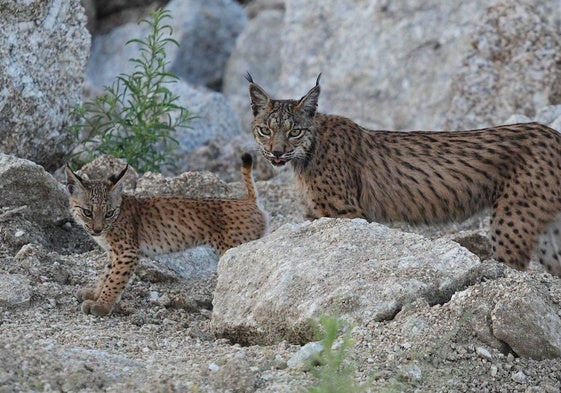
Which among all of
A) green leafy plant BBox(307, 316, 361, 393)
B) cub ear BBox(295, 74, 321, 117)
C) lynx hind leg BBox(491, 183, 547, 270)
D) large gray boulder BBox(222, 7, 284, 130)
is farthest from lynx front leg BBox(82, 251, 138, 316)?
large gray boulder BBox(222, 7, 284, 130)

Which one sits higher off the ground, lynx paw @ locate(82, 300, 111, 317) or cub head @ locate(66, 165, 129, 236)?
cub head @ locate(66, 165, 129, 236)

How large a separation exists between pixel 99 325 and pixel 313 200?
7.57 ft

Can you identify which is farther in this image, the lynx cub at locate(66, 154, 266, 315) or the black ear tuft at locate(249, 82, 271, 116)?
the black ear tuft at locate(249, 82, 271, 116)

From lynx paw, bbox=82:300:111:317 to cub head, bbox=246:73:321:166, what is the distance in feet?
6.48

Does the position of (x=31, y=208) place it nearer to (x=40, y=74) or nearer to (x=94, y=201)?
(x=94, y=201)

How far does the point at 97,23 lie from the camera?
19469 mm

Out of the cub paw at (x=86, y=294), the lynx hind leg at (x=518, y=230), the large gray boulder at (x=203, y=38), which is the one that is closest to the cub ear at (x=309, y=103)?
the lynx hind leg at (x=518, y=230)

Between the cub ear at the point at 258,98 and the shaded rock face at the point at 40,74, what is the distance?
70.9 inches

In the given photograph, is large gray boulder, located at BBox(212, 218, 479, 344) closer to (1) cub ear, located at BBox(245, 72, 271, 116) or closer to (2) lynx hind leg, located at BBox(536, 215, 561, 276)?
(2) lynx hind leg, located at BBox(536, 215, 561, 276)

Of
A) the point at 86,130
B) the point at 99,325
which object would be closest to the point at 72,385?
the point at 99,325

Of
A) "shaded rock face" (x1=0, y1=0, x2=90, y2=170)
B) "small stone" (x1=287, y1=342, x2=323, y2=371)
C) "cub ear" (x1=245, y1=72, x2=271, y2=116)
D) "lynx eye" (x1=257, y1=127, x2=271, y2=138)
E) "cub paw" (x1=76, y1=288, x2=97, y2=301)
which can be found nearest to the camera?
"small stone" (x1=287, y1=342, x2=323, y2=371)

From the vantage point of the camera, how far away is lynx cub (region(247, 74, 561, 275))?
9289 mm

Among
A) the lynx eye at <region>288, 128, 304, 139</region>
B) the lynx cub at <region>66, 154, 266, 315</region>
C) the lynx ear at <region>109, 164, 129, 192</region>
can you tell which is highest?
the lynx eye at <region>288, 128, 304, 139</region>

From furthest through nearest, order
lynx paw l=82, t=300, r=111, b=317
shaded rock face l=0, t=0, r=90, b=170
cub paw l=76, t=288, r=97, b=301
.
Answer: shaded rock face l=0, t=0, r=90, b=170 → cub paw l=76, t=288, r=97, b=301 → lynx paw l=82, t=300, r=111, b=317
